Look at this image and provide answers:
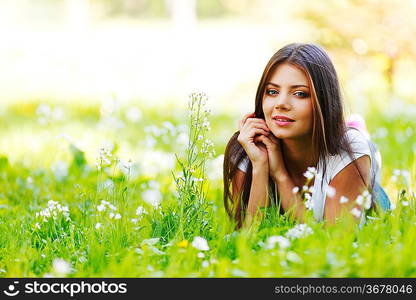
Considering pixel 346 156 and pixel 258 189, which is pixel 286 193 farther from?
pixel 346 156

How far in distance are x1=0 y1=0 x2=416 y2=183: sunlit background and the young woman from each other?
0.57m

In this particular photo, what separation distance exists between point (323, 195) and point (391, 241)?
0.68 m

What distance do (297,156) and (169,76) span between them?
342 inches

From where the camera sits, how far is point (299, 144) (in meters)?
3.80

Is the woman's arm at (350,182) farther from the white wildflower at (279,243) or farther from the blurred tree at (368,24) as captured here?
the blurred tree at (368,24)

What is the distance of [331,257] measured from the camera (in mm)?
2605

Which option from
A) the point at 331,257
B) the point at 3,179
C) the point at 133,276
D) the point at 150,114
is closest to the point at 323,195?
the point at 331,257

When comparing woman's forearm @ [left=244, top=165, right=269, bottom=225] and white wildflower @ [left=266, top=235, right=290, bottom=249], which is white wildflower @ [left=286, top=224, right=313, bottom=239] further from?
woman's forearm @ [left=244, top=165, right=269, bottom=225]

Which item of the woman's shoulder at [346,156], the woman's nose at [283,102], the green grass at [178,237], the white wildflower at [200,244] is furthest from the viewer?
the woman's shoulder at [346,156]

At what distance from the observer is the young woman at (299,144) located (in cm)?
354

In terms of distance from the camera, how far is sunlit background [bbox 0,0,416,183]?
6875 mm

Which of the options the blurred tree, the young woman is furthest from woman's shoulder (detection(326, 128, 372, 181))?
the blurred tree

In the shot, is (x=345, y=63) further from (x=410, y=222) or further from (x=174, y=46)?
(x=174, y=46)

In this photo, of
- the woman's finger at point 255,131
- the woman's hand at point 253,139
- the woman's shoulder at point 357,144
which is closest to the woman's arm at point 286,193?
the woman's hand at point 253,139
